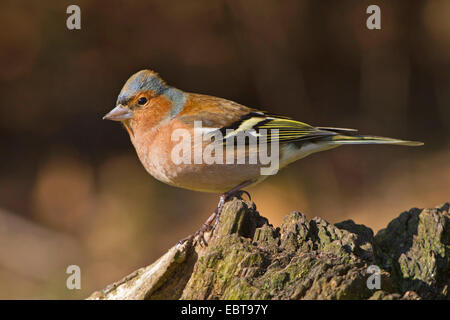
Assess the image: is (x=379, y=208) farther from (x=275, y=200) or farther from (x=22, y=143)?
(x=22, y=143)

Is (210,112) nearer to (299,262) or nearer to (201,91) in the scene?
(299,262)

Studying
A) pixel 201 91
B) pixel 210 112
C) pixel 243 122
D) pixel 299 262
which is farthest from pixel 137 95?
pixel 201 91

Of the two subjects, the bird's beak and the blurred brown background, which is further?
the blurred brown background

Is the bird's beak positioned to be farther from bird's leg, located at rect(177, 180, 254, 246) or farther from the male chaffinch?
bird's leg, located at rect(177, 180, 254, 246)

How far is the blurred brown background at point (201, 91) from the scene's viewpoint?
7.64m

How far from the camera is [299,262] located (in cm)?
294

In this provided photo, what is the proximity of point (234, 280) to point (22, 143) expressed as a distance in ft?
20.7

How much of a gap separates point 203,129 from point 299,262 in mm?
1658

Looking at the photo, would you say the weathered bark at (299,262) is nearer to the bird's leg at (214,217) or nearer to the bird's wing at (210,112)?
the bird's leg at (214,217)

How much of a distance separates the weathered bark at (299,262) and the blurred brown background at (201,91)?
3903mm

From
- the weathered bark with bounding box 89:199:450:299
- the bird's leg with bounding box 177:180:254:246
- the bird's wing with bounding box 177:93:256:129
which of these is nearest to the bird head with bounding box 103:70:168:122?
the bird's wing with bounding box 177:93:256:129

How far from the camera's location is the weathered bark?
2811 millimetres

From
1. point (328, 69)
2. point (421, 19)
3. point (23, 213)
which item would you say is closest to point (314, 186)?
point (328, 69)

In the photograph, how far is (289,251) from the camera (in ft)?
10.2
